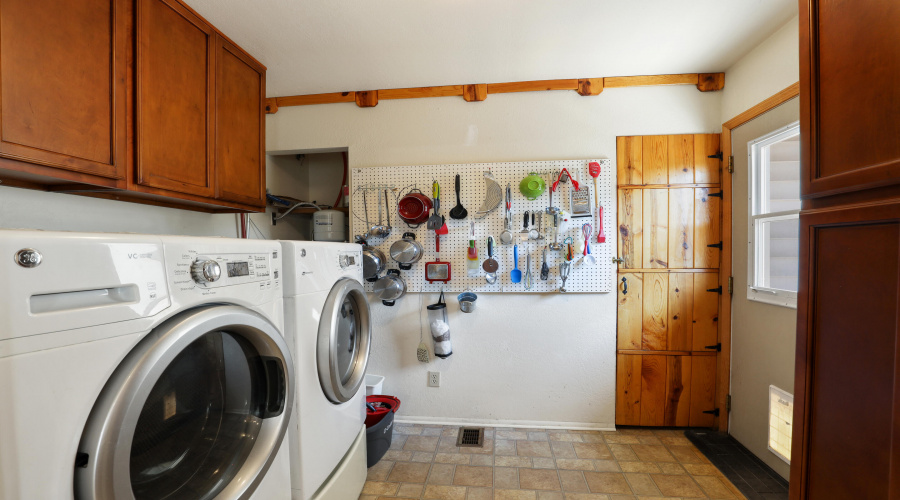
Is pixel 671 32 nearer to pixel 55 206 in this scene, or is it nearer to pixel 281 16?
pixel 281 16

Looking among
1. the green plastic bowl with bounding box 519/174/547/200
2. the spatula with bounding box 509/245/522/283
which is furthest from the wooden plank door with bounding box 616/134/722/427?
the spatula with bounding box 509/245/522/283

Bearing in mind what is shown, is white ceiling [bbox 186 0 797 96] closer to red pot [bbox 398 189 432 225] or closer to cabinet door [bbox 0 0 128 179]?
cabinet door [bbox 0 0 128 179]

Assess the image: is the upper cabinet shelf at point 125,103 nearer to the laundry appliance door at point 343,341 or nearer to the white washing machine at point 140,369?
→ the white washing machine at point 140,369

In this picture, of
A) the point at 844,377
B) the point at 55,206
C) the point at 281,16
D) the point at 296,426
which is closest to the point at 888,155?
the point at 844,377

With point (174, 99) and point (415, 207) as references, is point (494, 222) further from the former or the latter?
point (174, 99)

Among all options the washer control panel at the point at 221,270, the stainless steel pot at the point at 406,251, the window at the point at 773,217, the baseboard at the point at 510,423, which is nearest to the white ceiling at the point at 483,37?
the window at the point at 773,217

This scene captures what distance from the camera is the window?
1.75 m

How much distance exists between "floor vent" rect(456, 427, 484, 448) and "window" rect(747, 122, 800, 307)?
179 centimetres

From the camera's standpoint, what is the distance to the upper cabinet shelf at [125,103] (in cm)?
100

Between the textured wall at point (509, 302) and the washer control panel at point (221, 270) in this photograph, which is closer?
the washer control panel at point (221, 270)

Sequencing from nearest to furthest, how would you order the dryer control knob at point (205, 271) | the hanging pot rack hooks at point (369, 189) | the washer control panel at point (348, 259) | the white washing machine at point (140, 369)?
the white washing machine at point (140, 369) < the dryer control knob at point (205, 271) < the washer control panel at point (348, 259) < the hanging pot rack hooks at point (369, 189)

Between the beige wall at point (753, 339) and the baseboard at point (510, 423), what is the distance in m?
0.74

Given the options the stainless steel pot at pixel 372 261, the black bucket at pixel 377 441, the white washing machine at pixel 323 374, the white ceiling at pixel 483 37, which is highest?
the white ceiling at pixel 483 37

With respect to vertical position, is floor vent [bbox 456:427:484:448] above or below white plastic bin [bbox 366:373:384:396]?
below
